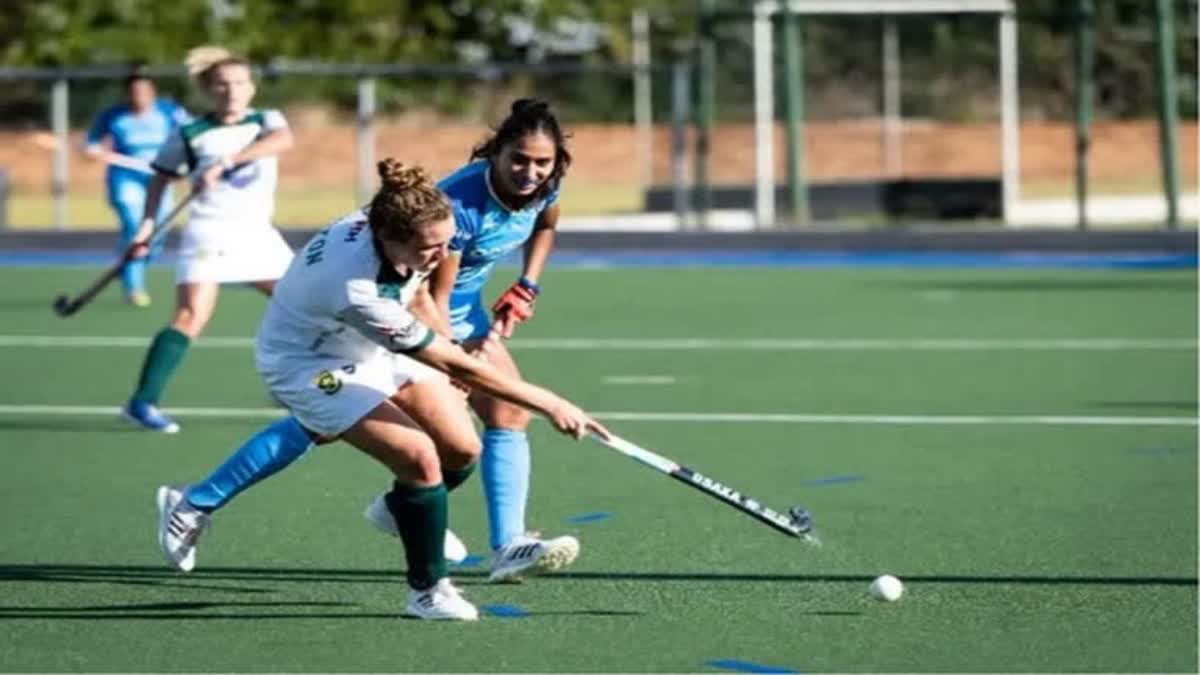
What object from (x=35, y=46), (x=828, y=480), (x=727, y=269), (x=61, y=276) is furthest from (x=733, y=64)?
(x=35, y=46)

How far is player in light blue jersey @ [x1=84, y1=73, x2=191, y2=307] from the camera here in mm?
20750

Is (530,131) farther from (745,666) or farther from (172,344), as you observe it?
(172,344)

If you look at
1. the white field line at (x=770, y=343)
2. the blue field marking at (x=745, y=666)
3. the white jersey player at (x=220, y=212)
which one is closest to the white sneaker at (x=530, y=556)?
the blue field marking at (x=745, y=666)

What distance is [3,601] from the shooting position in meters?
8.68

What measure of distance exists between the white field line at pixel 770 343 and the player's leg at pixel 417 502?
29.1 feet

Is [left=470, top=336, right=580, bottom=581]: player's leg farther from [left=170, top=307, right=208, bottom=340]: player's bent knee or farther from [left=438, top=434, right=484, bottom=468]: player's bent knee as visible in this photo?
[left=170, top=307, right=208, bottom=340]: player's bent knee

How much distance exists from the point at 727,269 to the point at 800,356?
8.25 metres

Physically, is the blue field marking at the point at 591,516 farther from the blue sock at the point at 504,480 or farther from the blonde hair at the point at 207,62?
the blonde hair at the point at 207,62

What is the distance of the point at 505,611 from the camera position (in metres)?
8.46

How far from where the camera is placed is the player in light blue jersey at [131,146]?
817 inches

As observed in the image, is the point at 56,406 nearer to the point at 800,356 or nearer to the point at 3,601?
the point at 800,356

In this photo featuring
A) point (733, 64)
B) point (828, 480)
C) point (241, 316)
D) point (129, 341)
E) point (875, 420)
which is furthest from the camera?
point (733, 64)

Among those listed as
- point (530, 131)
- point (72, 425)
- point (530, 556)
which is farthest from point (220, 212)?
point (530, 556)

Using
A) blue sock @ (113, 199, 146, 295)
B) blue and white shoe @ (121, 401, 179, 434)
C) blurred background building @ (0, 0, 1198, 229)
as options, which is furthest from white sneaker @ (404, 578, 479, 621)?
blurred background building @ (0, 0, 1198, 229)
